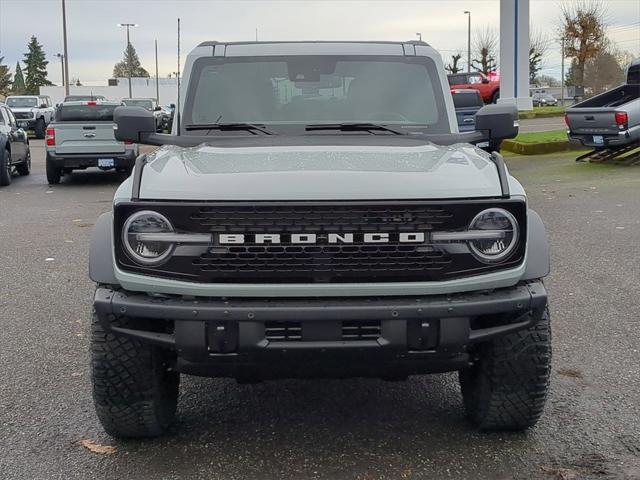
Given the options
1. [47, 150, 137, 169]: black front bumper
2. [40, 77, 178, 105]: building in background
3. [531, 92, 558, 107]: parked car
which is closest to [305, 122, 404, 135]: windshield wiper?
[47, 150, 137, 169]: black front bumper

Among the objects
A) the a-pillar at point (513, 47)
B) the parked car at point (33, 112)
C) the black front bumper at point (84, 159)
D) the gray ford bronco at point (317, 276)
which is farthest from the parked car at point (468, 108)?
the parked car at point (33, 112)

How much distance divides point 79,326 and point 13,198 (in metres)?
9.30

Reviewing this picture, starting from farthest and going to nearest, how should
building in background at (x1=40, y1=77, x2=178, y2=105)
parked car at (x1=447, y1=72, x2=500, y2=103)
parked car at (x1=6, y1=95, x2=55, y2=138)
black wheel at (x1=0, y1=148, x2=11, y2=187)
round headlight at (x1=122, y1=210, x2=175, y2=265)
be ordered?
building in background at (x1=40, y1=77, x2=178, y2=105) < parked car at (x1=447, y1=72, x2=500, y2=103) < parked car at (x1=6, y1=95, x2=55, y2=138) < black wheel at (x1=0, y1=148, x2=11, y2=187) < round headlight at (x1=122, y1=210, x2=175, y2=265)

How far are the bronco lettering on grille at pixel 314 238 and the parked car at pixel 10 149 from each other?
14041 millimetres

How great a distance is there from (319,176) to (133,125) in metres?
1.62

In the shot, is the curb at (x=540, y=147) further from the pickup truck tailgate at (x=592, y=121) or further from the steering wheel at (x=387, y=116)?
the steering wheel at (x=387, y=116)

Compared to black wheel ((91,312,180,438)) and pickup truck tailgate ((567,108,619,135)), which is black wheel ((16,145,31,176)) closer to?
pickup truck tailgate ((567,108,619,135))

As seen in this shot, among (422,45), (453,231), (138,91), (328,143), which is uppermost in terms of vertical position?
(138,91)

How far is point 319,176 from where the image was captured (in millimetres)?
3182

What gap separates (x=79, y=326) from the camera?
18.5ft

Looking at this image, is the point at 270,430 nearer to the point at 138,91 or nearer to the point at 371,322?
the point at 371,322

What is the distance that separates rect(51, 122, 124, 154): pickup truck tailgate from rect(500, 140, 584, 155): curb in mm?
9461

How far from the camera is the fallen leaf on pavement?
357 centimetres

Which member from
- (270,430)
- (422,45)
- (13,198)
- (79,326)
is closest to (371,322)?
(270,430)
